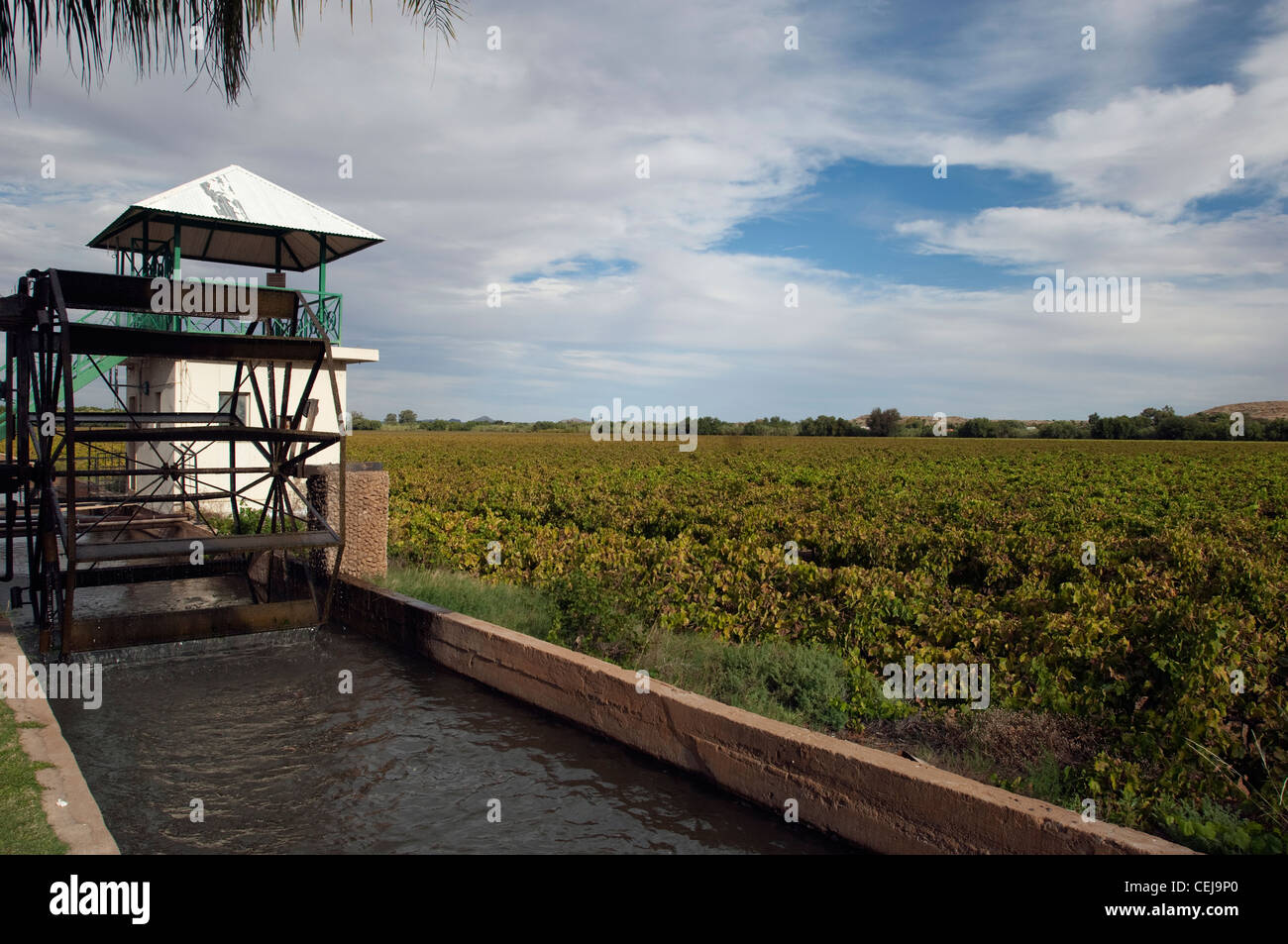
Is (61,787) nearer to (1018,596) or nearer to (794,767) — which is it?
(794,767)

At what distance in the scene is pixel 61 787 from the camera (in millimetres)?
4430

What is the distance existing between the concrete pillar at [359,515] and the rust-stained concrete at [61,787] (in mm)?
4729

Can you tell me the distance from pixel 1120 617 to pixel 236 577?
12.1 meters

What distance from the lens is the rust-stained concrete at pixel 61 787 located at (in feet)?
12.9

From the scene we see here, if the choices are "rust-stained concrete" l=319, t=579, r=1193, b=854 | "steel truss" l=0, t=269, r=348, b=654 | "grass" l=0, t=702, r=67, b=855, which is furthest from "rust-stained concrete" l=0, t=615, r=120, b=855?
"rust-stained concrete" l=319, t=579, r=1193, b=854

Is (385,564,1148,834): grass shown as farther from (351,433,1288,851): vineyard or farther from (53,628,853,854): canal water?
(53,628,853,854): canal water

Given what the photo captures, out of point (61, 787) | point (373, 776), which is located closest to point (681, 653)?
point (373, 776)

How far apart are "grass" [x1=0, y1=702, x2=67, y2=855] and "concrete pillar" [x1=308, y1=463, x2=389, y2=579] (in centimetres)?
539

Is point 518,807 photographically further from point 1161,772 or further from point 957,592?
point 957,592

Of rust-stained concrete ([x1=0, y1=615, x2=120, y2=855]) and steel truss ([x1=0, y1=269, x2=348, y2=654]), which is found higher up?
steel truss ([x1=0, y1=269, x2=348, y2=654])

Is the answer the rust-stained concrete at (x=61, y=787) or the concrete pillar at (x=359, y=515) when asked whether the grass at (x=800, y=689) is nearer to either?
the concrete pillar at (x=359, y=515)

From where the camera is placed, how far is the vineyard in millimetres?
4762

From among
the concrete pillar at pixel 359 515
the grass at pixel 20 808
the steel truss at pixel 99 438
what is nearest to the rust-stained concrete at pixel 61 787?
the grass at pixel 20 808
